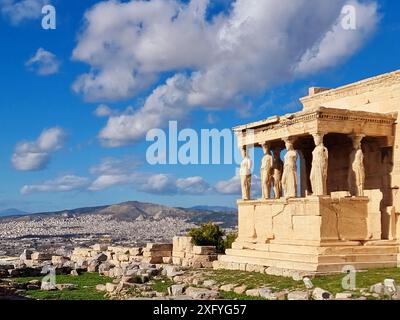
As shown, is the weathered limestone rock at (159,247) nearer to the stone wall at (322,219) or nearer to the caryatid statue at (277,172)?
the caryatid statue at (277,172)

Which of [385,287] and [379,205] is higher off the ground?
[379,205]

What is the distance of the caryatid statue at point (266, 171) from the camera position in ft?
66.0

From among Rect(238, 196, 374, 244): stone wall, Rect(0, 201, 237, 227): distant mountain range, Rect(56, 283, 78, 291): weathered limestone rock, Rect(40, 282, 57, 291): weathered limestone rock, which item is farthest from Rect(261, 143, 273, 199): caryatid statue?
Rect(0, 201, 237, 227): distant mountain range

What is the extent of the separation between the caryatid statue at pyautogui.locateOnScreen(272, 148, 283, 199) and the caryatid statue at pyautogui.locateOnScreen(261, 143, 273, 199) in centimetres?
31

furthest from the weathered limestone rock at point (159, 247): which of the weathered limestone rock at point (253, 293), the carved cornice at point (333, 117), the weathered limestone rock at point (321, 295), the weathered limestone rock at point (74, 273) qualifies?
the weathered limestone rock at point (321, 295)

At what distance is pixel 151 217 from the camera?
→ 341 ft

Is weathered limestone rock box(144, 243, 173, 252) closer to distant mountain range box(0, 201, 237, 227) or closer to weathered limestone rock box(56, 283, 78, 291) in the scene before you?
weathered limestone rock box(56, 283, 78, 291)

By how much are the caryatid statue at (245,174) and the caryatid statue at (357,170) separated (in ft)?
12.3

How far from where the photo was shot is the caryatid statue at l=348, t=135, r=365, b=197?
1784 cm

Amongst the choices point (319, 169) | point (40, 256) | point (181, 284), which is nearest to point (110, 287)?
point (181, 284)

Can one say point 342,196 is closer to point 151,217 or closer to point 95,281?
point 95,281

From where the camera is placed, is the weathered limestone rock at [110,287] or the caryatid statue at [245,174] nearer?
the weathered limestone rock at [110,287]
